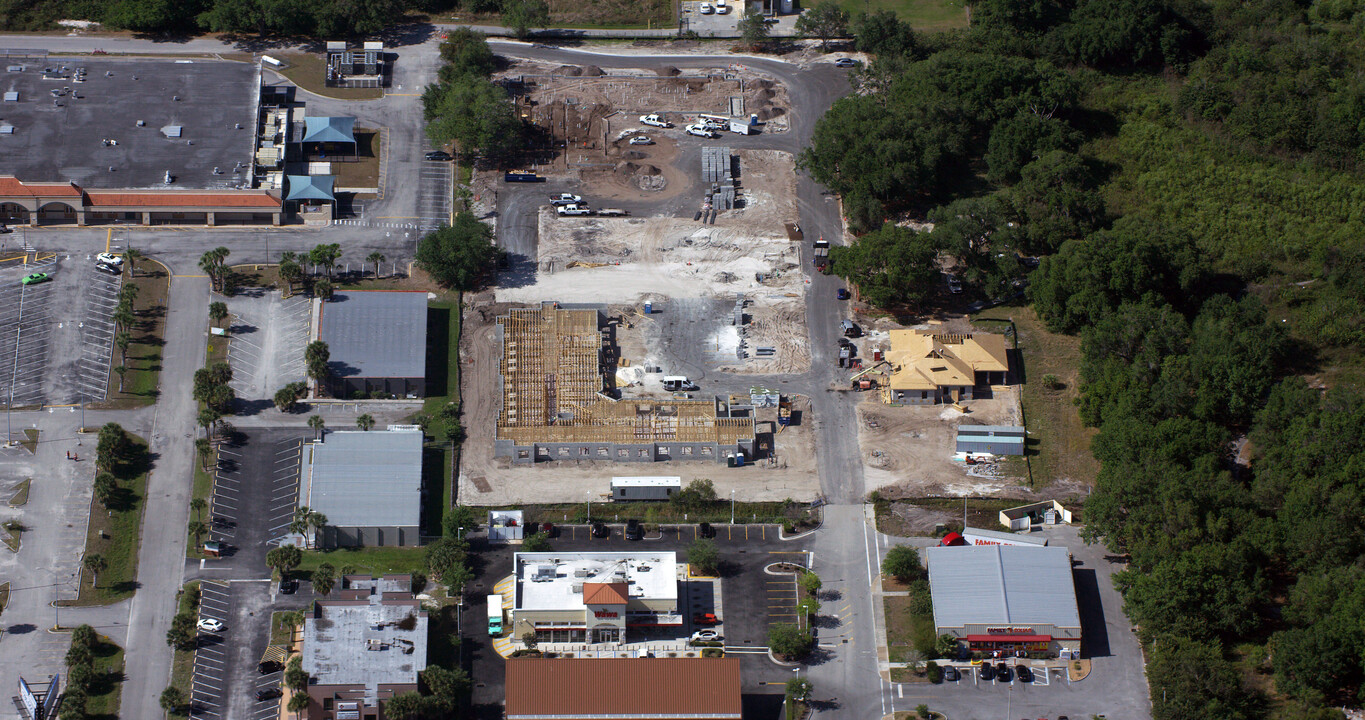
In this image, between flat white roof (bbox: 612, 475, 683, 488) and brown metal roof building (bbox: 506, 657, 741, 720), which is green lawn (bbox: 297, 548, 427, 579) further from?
flat white roof (bbox: 612, 475, 683, 488)

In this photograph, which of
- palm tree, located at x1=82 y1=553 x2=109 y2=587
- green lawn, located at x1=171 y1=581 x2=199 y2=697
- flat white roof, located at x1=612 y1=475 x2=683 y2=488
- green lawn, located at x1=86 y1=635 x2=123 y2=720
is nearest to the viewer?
green lawn, located at x1=86 y1=635 x2=123 y2=720

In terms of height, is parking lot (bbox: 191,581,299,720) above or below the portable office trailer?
below

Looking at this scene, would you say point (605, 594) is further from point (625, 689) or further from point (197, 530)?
point (197, 530)

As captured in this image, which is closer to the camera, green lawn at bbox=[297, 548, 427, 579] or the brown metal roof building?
the brown metal roof building

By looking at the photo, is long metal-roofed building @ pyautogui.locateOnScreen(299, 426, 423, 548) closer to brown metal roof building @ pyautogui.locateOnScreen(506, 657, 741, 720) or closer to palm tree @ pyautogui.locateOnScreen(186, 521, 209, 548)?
palm tree @ pyautogui.locateOnScreen(186, 521, 209, 548)

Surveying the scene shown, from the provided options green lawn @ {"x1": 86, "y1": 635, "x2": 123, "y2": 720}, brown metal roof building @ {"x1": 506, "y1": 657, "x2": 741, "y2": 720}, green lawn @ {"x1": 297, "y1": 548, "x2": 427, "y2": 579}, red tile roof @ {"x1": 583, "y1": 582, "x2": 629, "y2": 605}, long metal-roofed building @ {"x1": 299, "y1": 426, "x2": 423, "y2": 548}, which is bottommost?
green lawn @ {"x1": 86, "y1": 635, "x2": 123, "y2": 720}

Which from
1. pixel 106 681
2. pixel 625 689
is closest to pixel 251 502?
pixel 106 681

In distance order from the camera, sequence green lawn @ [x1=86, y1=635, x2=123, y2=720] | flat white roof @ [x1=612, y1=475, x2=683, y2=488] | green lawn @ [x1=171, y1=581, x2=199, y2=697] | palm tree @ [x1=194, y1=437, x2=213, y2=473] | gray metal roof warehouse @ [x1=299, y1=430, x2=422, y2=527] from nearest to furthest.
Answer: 1. green lawn @ [x1=86, y1=635, x2=123, y2=720]
2. green lawn @ [x1=171, y1=581, x2=199, y2=697]
3. gray metal roof warehouse @ [x1=299, y1=430, x2=422, y2=527]
4. flat white roof @ [x1=612, y1=475, x2=683, y2=488]
5. palm tree @ [x1=194, y1=437, x2=213, y2=473]

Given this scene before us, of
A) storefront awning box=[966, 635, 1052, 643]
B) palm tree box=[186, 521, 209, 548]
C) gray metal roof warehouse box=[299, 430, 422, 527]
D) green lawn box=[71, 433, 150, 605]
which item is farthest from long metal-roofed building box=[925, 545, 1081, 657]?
green lawn box=[71, 433, 150, 605]
